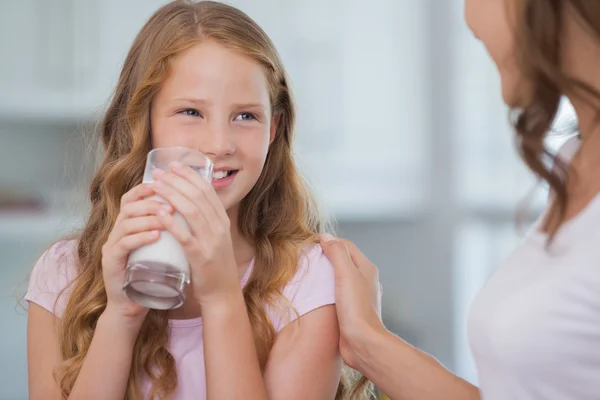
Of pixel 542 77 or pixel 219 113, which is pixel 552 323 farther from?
pixel 219 113

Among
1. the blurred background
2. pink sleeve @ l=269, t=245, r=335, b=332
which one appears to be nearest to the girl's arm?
pink sleeve @ l=269, t=245, r=335, b=332

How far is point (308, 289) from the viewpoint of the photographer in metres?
1.27

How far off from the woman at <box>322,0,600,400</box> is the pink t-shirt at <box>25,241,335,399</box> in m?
0.39

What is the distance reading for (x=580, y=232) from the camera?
82 centimetres

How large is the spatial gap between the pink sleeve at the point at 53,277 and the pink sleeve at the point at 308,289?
35cm

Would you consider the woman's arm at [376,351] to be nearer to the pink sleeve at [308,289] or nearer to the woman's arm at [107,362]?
the pink sleeve at [308,289]

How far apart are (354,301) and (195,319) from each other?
0.90 ft

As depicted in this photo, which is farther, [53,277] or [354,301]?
[53,277]

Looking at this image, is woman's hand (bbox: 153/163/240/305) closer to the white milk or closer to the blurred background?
the white milk

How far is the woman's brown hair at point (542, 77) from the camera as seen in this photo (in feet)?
2.71

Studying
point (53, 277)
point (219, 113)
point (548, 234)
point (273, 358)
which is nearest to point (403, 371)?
point (273, 358)

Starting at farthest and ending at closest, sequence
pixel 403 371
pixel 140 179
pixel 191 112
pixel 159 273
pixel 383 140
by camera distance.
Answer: pixel 383 140 → pixel 140 179 → pixel 191 112 → pixel 403 371 → pixel 159 273

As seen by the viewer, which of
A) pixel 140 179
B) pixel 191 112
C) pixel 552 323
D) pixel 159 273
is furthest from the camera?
pixel 140 179

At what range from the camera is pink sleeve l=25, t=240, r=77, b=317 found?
52.4 inches
